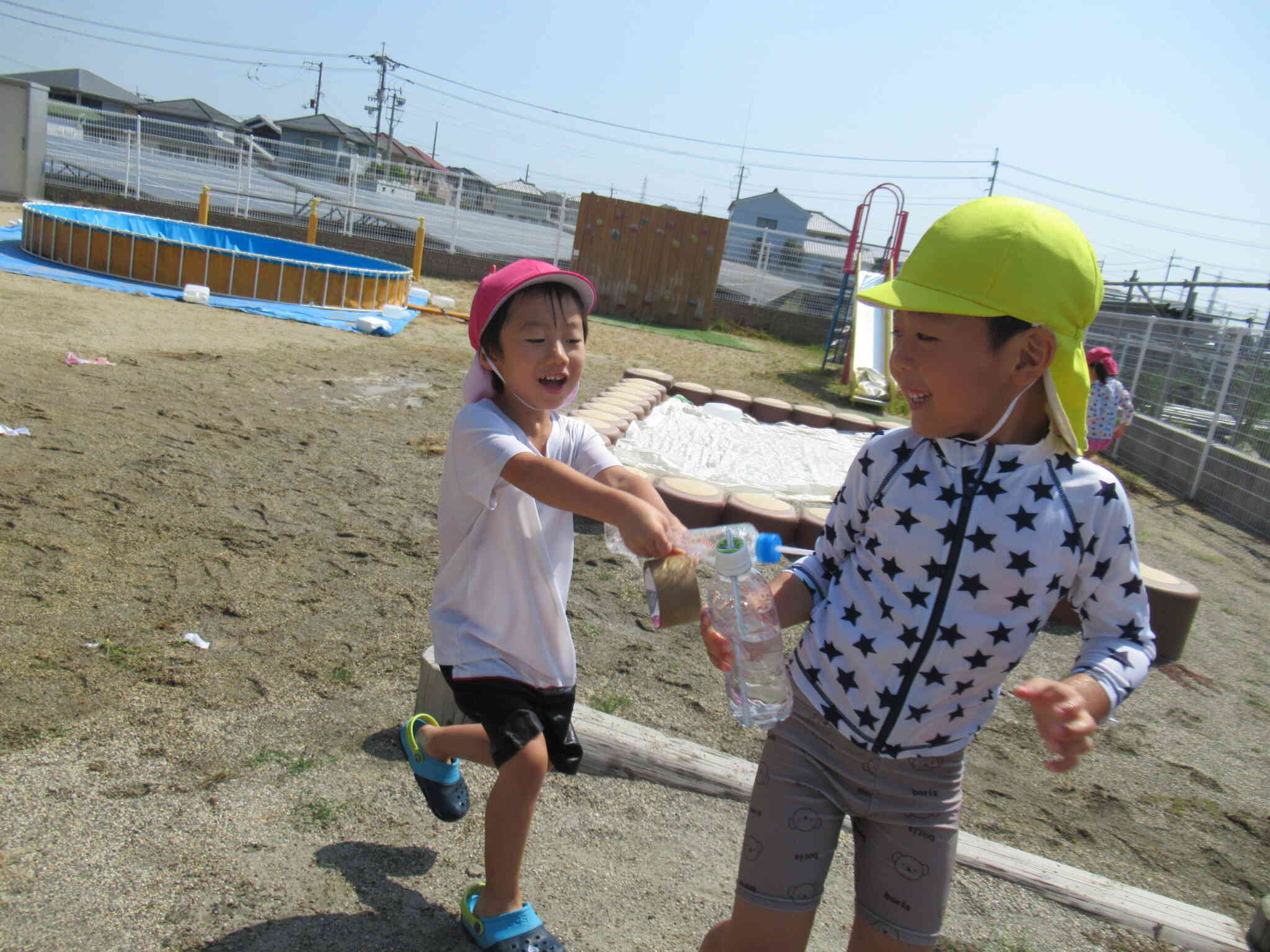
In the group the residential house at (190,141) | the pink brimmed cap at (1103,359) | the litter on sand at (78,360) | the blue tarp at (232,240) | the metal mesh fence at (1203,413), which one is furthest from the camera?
the residential house at (190,141)

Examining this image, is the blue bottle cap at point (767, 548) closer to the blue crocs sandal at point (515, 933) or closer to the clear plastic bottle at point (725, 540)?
the clear plastic bottle at point (725, 540)

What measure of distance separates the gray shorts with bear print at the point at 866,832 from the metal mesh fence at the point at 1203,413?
9.31m

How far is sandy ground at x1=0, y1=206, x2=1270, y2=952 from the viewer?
2.24m

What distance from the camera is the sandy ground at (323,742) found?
2244 millimetres

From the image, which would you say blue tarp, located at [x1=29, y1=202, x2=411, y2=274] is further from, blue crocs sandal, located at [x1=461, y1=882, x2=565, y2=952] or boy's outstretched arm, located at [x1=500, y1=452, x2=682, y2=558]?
blue crocs sandal, located at [x1=461, y1=882, x2=565, y2=952]

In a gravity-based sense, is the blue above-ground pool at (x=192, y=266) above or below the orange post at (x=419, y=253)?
below

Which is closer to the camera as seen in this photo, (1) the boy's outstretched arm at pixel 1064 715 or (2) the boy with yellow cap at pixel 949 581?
(1) the boy's outstretched arm at pixel 1064 715

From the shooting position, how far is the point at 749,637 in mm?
1866

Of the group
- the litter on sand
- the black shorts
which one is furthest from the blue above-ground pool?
the black shorts

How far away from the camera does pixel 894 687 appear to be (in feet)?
5.58

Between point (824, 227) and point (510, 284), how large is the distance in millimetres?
62747

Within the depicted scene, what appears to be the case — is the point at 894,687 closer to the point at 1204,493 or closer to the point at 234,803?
the point at 234,803

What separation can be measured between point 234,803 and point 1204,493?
10.8 m

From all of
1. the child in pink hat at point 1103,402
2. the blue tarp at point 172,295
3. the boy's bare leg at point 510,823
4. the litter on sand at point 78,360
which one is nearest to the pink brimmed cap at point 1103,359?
the child in pink hat at point 1103,402
